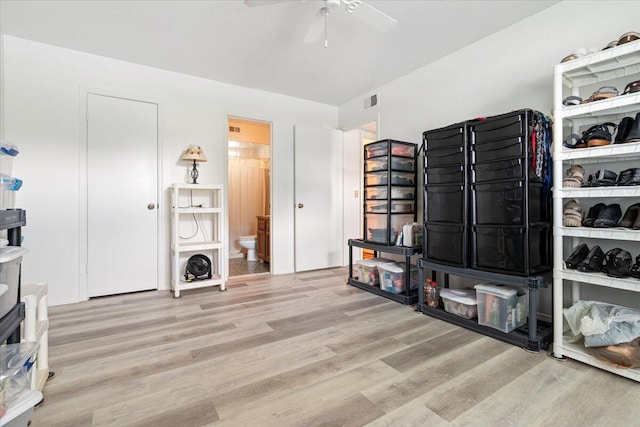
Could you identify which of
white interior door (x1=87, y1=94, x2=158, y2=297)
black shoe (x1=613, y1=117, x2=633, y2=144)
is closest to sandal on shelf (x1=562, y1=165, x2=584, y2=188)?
black shoe (x1=613, y1=117, x2=633, y2=144)

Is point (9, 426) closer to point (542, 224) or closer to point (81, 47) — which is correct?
point (542, 224)

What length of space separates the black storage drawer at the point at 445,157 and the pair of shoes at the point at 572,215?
769 mm

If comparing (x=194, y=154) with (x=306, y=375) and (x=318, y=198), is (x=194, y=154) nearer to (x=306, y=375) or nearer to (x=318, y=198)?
(x=318, y=198)

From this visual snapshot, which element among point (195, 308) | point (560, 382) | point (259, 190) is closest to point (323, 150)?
point (259, 190)

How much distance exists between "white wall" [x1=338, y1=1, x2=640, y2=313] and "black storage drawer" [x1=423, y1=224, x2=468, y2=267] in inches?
31.2

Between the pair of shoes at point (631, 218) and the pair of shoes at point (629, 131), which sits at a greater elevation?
the pair of shoes at point (629, 131)

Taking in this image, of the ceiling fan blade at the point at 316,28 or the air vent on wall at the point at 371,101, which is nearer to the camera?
the ceiling fan blade at the point at 316,28

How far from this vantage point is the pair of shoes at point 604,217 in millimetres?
1848

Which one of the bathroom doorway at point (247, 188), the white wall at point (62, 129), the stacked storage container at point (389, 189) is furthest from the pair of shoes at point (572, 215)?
the bathroom doorway at point (247, 188)

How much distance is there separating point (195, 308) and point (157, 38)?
2.62 metres

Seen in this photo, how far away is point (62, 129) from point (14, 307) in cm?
254

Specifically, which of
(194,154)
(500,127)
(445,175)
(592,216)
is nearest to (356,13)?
(500,127)

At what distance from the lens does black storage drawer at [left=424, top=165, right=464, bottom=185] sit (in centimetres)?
249

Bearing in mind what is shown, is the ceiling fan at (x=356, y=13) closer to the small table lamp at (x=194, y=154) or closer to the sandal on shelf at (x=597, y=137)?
the sandal on shelf at (x=597, y=137)
